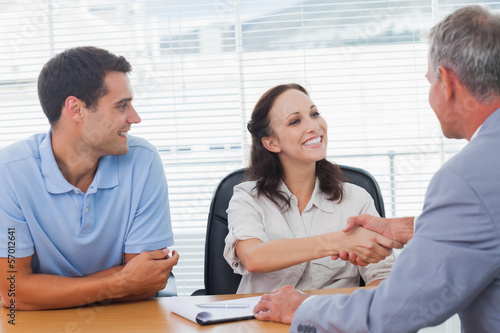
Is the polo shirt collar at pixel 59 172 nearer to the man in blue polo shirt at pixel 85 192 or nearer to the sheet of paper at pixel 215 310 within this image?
the man in blue polo shirt at pixel 85 192

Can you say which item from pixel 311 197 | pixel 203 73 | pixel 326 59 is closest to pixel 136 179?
pixel 311 197

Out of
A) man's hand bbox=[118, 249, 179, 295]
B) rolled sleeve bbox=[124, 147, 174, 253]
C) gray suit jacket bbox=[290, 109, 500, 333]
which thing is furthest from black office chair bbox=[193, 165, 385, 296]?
gray suit jacket bbox=[290, 109, 500, 333]

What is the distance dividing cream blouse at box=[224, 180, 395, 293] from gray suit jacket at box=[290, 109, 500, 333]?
0.89 meters

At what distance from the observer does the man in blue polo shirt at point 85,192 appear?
181 cm

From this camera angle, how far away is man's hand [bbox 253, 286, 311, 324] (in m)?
1.46

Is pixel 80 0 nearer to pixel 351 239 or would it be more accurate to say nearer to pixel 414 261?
pixel 351 239

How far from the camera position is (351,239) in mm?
1944

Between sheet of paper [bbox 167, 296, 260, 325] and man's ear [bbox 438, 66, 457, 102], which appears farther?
sheet of paper [bbox 167, 296, 260, 325]

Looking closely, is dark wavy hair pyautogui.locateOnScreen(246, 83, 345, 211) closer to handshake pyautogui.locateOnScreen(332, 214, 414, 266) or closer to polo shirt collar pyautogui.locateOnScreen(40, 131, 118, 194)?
handshake pyautogui.locateOnScreen(332, 214, 414, 266)

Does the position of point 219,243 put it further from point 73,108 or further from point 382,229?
point 73,108

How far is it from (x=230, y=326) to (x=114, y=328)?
1.06 feet

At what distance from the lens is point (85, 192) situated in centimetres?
200

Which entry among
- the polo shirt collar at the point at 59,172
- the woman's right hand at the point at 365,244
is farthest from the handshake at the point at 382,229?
the polo shirt collar at the point at 59,172

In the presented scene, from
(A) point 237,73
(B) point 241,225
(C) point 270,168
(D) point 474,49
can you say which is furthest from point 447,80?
(A) point 237,73
